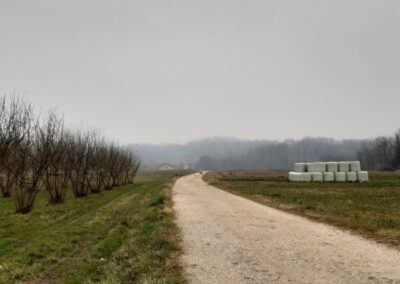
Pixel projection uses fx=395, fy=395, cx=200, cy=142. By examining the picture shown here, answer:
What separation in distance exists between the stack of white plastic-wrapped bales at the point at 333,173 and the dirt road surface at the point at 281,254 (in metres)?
46.8

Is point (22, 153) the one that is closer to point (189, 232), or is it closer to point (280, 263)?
point (189, 232)

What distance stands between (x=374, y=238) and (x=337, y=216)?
505 centimetres

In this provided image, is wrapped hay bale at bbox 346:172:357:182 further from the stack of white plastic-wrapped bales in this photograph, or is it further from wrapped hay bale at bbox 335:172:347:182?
wrapped hay bale at bbox 335:172:347:182

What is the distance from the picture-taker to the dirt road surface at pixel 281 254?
860 cm

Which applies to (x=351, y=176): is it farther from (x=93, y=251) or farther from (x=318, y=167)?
(x=93, y=251)

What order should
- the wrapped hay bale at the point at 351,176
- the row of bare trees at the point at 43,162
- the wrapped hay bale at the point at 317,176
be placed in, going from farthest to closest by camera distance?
the wrapped hay bale at the point at 317,176, the wrapped hay bale at the point at 351,176, the row of bare trees at the point at 43,162

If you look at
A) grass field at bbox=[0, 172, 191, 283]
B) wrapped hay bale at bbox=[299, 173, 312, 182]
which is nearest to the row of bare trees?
grass field at bbox=[0, 172, 191, 283]

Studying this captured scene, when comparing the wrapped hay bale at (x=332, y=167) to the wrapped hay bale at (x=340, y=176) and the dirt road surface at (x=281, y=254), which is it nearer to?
the wrapped hay bale at (x=340, y=176)

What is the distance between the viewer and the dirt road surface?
8.60m

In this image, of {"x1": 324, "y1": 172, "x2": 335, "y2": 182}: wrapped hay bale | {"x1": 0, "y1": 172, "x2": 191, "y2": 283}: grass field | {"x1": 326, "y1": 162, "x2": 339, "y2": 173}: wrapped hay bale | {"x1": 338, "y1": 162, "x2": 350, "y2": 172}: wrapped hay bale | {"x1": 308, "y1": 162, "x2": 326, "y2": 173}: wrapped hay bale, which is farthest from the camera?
{"x1": 308, "y1": 162, "x2": 326, "y2": 173}: wrapped hay bale

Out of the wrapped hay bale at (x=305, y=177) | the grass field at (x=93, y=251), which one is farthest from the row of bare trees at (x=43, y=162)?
the wrapped hay bale at (x=305, y=177)

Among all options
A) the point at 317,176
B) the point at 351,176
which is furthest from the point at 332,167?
the point at 351,176

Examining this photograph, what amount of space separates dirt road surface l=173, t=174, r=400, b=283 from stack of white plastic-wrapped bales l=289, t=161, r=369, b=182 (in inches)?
1843

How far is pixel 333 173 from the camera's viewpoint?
61.1 metres
